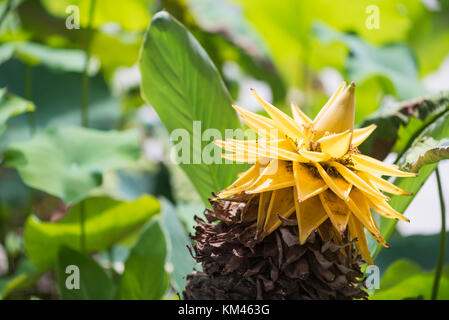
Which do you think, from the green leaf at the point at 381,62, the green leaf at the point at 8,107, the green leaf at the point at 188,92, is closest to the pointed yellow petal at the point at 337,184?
the green leaf at the point at 188,92

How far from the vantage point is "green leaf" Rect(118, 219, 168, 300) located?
63 cm

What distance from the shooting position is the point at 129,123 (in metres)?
1.53

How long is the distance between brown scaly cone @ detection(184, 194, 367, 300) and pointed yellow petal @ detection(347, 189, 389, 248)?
2 centimetres

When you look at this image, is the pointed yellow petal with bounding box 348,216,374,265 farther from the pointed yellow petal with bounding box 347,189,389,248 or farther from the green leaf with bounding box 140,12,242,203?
the green leaf with bounding box 140,12,242,203

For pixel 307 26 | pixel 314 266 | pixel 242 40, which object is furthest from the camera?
pixel 307 26

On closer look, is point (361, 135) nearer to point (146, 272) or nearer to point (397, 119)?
point (397, 119)

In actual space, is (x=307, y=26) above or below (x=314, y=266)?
above

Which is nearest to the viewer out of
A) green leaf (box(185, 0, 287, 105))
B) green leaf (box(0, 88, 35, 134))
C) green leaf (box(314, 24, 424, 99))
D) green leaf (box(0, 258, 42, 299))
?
green leaf (box(0, 88, 35, 134))

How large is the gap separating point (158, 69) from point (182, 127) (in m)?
0.08

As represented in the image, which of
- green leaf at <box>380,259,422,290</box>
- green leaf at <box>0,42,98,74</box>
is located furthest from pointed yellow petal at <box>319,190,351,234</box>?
green leaf at <box>0,42,98,74</box>

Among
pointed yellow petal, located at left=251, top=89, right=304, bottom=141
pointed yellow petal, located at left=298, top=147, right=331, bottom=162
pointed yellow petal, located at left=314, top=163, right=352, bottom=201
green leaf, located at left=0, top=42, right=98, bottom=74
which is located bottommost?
pointed yellow petal, located at left=314, top=163, right=352, bottom=201

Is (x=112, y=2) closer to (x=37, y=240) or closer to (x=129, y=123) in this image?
(x=129, y=123)

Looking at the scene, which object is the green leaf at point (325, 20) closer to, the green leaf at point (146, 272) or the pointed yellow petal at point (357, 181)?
the green leaf at point (146, 272)

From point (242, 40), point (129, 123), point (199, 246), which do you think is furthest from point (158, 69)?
point (129, 123)
